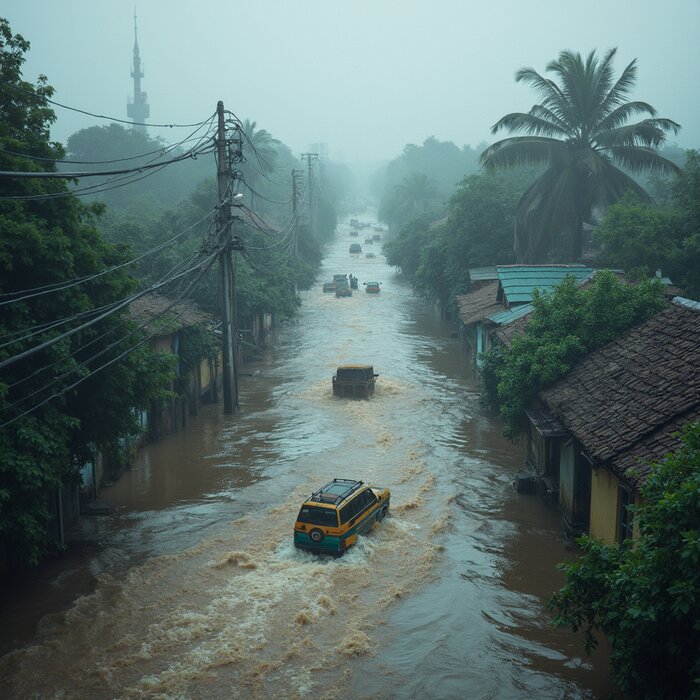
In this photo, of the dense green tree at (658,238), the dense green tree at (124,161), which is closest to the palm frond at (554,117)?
the dense green tree at (658,238)

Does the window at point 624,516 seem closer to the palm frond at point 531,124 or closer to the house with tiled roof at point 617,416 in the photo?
the house with tiled roof at point 617,416

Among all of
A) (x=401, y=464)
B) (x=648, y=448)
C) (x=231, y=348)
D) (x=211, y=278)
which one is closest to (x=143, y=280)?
(x=211, y=278)

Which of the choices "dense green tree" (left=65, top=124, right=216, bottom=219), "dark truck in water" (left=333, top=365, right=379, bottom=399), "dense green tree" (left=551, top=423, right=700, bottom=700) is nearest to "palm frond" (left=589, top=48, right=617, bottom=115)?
"dark truck in water" (left=333, top=365, right=379, bottom=399)

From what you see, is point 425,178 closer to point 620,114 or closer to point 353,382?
point 620,114

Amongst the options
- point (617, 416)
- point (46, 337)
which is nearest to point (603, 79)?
point (617, 416)

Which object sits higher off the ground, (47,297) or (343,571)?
(47,297)

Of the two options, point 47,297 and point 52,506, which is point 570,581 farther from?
point 52,506

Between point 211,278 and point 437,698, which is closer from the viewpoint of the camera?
point 437,698
